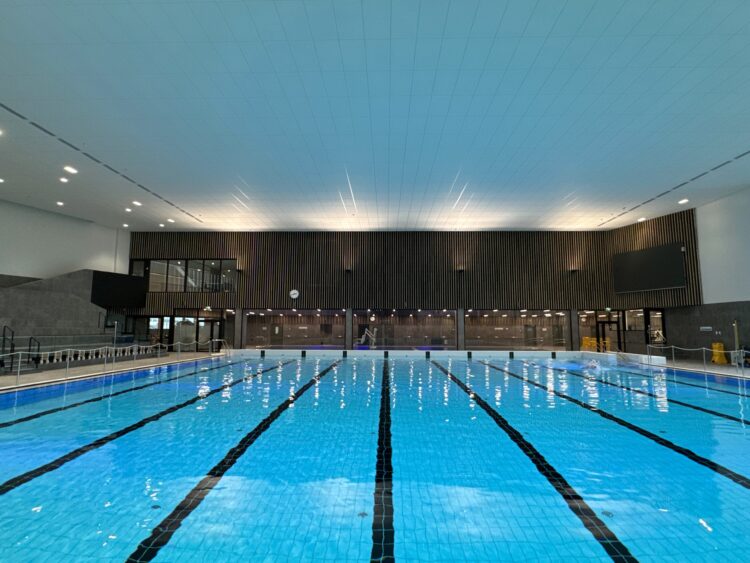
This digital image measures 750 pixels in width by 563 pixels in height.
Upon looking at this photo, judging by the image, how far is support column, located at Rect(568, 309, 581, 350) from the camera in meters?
15.9

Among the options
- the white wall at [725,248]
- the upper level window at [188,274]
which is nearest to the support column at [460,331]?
the white wall at [725,248]

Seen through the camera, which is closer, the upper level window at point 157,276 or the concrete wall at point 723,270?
the concrete wall at point 723,270

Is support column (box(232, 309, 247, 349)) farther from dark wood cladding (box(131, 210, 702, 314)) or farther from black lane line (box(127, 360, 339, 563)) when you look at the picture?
black lane line (box(127, 360, 339, 563))

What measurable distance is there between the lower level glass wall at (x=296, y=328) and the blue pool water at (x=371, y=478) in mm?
9551

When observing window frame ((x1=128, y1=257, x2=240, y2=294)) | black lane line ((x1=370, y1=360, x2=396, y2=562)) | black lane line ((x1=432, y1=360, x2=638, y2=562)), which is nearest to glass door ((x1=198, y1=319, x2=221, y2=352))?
window frame ((x1=128, y1=257, x2=240, y2=294))

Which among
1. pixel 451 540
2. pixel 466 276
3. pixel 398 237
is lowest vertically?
pixel 451 540

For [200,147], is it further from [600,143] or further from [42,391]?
[600,143]

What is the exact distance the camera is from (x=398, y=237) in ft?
53.5

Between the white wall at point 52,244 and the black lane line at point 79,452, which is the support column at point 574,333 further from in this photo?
the white wall at point 52,244

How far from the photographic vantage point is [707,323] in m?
12.7

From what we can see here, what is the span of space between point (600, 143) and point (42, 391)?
11843mm

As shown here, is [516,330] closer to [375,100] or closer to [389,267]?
[389,267]

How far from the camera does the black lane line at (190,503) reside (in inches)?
90.9

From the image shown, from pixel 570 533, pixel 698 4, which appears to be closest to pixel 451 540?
pixel 570 533
